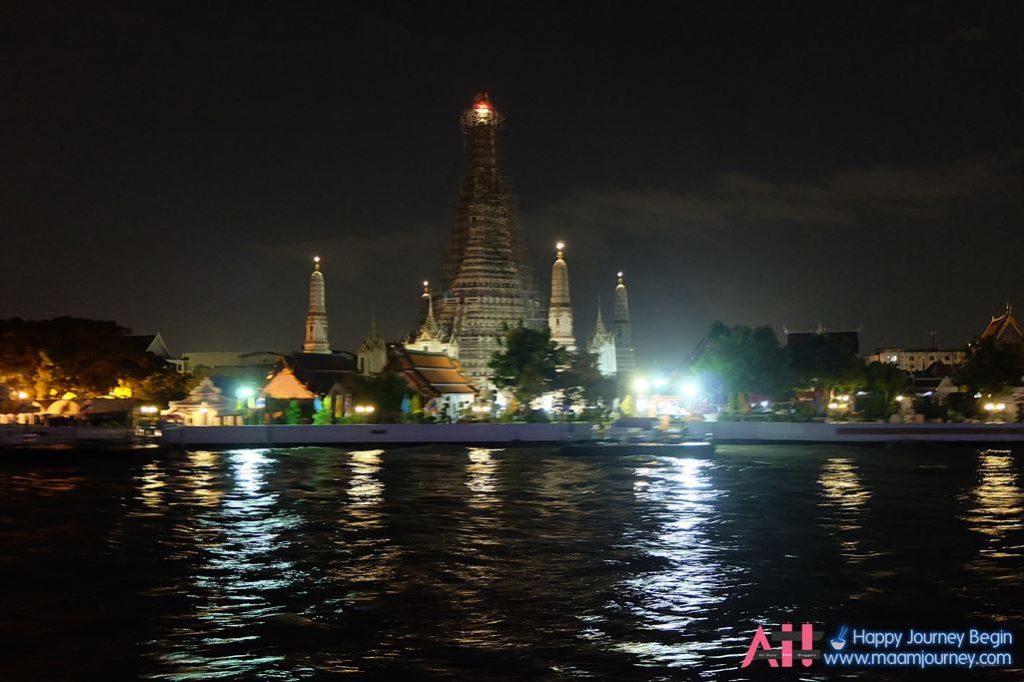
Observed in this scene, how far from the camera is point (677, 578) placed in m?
17.5

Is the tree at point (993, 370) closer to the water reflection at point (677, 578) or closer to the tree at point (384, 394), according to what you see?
the tree at point (384, 394)

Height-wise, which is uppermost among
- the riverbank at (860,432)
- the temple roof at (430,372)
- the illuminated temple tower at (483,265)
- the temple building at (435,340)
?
the illuminated temple tower at (483,265)

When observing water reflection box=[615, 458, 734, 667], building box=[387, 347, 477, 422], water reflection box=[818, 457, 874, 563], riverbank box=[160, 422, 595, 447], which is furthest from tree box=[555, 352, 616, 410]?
water reflection box=[615, 458, 734, 667]

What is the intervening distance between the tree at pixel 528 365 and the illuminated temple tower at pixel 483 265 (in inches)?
455

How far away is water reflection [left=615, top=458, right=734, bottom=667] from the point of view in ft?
43.9

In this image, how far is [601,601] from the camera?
1575cm

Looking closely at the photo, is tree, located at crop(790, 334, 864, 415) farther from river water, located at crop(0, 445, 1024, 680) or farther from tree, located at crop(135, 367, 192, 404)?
tree, located at crop(135, 367, 192, 404)

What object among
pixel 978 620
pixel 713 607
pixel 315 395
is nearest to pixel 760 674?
pixel 713 607

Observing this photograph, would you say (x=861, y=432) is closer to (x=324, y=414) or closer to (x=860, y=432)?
(x=860, y=432)

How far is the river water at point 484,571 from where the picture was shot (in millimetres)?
13000

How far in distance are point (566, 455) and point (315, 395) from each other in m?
19.6

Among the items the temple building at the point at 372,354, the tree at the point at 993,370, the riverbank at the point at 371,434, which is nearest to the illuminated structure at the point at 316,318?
the temple building at the point at 372,354

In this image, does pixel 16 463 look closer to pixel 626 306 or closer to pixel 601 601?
pixel 601 601

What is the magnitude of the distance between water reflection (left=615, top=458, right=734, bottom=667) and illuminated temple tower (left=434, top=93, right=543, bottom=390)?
142 feet
